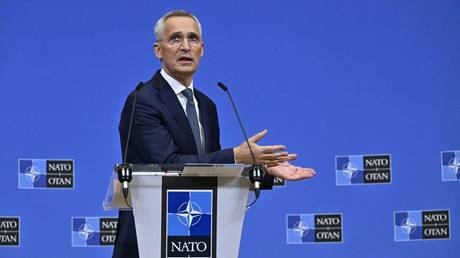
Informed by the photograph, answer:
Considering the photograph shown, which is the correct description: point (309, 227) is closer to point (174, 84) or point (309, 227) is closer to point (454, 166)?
point (454, 166)

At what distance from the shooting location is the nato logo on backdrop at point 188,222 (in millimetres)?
2041

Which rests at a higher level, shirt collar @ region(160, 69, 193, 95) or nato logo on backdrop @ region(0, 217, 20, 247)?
shirt collar @ region(160, 69, 193, 95)

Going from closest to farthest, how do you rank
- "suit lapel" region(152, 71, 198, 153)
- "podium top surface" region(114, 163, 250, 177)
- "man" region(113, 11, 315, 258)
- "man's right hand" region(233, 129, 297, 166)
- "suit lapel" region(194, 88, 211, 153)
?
"podium top surface" region(114, 163, 250, 177) < "man's right hand" region(233, 129, 297, 166) < "man" region(113, 11, 315, 258) < "suit lapel" region(152, 71, 198, 153) < "suit lapel" region(194, 88, 211, 153)

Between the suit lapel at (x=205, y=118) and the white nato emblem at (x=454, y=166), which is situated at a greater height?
the suit lapel at (x=205, y=118)

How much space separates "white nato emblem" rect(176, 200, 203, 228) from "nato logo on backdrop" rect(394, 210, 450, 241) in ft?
8.42

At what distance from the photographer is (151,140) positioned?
241 cm

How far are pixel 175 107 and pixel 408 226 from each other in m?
2.27

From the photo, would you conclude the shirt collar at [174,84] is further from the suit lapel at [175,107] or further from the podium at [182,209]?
the podium at [182,209]

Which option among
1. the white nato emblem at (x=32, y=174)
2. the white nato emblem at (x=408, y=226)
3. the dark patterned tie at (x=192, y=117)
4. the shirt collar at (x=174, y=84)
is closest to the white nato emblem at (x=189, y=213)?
the dark patterned tie at (x=192, y=117)

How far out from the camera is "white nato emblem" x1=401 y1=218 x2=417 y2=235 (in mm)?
4379

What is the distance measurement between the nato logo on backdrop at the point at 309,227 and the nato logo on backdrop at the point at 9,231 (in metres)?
1.50

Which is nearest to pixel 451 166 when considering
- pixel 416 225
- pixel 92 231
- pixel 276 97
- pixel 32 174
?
pixel 416 225

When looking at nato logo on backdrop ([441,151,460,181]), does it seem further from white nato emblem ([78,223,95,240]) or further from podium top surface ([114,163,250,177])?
podium top surface ([114,163,250,177])

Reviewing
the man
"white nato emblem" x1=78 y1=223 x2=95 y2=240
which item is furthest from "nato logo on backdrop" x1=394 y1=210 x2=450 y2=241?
the man
